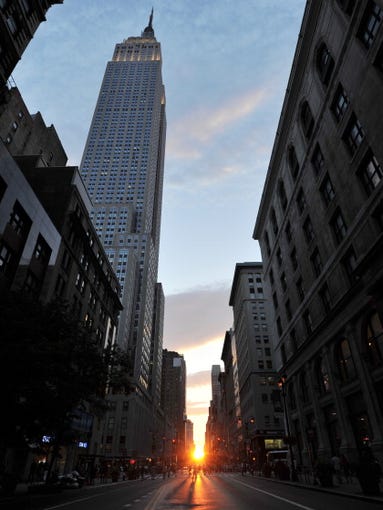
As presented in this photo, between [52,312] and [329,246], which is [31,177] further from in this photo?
[329,246]

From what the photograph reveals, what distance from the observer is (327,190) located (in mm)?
31891

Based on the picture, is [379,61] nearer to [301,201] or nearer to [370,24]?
[370,24]

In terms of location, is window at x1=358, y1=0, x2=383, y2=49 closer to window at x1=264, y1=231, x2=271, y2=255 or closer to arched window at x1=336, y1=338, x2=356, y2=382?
arched window at x1=336, y1=338, x2=356, y2=382

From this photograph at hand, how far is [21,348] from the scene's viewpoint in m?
17.3

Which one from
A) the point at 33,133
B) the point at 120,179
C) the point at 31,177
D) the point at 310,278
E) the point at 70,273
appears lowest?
the point at 310,278

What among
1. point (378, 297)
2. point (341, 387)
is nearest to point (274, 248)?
point (341, 387)

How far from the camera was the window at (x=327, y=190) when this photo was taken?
102 feet

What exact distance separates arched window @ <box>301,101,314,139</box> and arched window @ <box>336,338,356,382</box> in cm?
2163

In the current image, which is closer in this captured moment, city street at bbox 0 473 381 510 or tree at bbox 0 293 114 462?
city street at bbox 0 473 381 510

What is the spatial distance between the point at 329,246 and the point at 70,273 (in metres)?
32.0

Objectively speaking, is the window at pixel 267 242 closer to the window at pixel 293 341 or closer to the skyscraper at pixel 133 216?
the window at pixel 293 341

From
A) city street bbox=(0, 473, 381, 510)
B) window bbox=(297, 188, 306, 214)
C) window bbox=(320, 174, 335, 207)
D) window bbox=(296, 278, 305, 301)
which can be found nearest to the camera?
city street bbox=(0, 473, 381, 510)

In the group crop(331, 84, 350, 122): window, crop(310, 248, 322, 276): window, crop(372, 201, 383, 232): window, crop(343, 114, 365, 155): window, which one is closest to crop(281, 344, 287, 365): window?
crop(310, 248, 322, 276): window

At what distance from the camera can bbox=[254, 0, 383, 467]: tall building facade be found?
23047mm
